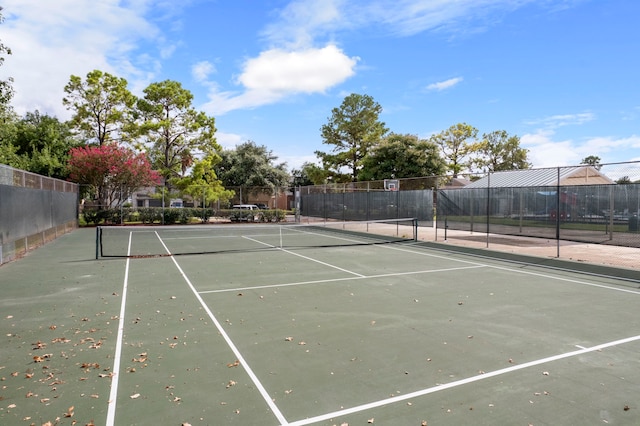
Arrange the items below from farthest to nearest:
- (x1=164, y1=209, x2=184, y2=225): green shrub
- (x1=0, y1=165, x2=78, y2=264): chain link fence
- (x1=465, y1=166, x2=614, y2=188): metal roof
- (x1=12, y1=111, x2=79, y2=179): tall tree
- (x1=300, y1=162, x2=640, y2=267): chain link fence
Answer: (x1=12, y1=111, x2=79, y2=179): tall tree, (x1=164, y1=209, x2=184, y2=225): green shrub, (x1=465, y1=166, x2=614, y2=188): metal roof, (x1=300, y1=162, x2=640, y2=267): chain link fence, (x1=0, y1=165, x2=78, y2=264): chain link fence

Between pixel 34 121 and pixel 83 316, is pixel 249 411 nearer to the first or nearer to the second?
pixel 83 316

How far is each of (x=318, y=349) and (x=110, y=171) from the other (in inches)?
1188

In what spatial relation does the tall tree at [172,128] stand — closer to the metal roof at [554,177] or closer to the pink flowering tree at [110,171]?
the pink flowering tree at [110,171]

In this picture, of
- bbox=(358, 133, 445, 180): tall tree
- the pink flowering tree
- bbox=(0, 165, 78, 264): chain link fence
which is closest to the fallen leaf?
bbox=(0, 165, 78, 264): chain link fence

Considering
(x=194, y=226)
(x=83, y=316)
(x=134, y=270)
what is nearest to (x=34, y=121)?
(x=194, y=226)

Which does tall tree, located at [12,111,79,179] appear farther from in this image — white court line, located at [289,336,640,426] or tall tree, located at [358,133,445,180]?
white court line, located at [289,336,640,426]

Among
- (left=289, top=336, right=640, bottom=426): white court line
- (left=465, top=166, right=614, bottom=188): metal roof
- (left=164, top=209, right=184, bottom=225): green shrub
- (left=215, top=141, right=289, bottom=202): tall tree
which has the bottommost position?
(left=289, top=336, right=640, bottom=426): white court line

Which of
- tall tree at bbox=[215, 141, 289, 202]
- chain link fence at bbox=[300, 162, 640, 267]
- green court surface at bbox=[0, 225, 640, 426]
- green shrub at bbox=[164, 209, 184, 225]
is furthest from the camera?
tall tree at bbox=[215, 141, 289, 202]

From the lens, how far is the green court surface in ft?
13.7

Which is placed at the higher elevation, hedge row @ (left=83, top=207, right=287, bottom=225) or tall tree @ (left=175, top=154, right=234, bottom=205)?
tall tree @ (left=175, top=154, right=234, bottom=205)

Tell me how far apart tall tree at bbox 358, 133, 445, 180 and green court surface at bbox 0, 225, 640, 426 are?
98.6 ft

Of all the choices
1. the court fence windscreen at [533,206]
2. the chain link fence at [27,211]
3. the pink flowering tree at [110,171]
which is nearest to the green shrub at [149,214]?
the pink flowering tree at [110,171]

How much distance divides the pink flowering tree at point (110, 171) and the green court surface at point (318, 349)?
21799mm

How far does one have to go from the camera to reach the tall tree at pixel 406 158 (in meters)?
40.7
